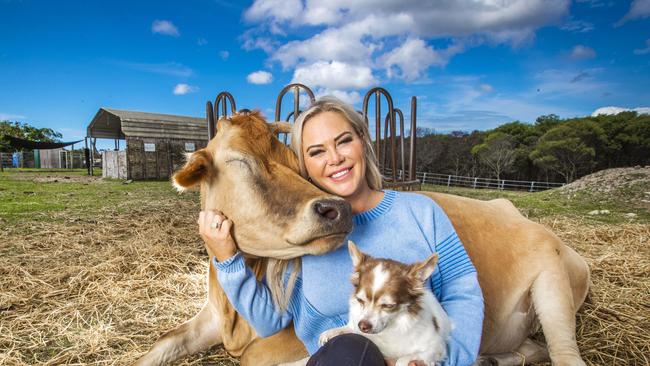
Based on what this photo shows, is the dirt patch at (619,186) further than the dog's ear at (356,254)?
Yes

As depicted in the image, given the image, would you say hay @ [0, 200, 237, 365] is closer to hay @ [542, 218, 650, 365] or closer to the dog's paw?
the dog's paw

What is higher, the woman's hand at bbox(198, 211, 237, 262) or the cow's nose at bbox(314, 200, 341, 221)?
the cow's nose at bbox(314, 200, 341, 221)

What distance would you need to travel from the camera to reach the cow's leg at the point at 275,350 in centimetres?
248

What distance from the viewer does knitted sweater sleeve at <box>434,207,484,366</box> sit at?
183 centimetres

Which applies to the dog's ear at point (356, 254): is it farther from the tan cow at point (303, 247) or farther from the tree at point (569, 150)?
the tree at point (569, 150)

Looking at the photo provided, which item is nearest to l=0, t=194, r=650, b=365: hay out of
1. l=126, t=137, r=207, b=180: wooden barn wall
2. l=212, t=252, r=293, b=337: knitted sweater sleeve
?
l=212, t=252, r=293, b=337: knitted sweater sleeve

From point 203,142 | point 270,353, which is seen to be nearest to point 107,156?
point 203,142

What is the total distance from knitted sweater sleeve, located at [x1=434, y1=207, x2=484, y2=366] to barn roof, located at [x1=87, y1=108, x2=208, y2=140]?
18.4 m

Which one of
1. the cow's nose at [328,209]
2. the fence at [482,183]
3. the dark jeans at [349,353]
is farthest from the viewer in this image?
the fence at [482,183]

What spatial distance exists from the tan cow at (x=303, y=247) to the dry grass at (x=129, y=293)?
1.06 feet

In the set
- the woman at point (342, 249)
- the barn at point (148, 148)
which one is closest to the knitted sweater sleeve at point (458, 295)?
the woman at point (342, 249)

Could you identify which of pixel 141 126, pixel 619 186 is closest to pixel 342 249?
pixel 619 186

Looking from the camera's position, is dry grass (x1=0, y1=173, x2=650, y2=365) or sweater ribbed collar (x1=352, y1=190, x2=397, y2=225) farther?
dry grass (x1=0, y1=173, x2=650, y2=365)

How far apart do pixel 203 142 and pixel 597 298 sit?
79.5 ft
